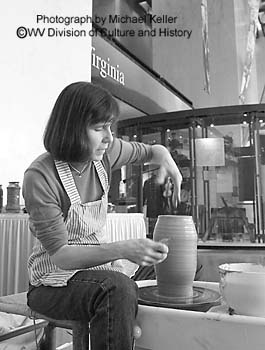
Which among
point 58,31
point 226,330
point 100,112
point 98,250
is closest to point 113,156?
point 100,112

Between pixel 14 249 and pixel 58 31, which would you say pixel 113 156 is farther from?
pixel 58 31

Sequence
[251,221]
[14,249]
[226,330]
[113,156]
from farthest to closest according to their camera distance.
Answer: [251,221], [14,249], [113,156], [226,330]

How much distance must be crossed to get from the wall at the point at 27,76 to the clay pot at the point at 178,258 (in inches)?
85.0

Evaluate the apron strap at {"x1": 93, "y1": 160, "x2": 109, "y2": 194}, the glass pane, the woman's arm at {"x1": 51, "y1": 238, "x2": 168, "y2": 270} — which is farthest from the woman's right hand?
the glass pane

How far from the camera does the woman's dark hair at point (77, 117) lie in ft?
2.62

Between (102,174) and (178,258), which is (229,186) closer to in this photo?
(102,174)

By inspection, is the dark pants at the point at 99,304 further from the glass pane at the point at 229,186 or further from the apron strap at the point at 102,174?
the glass pane at the point at 229,186

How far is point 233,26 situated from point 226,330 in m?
6.24

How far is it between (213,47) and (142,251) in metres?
6.23

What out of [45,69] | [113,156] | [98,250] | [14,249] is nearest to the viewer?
[98,250]

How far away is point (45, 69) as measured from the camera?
3.08 meters

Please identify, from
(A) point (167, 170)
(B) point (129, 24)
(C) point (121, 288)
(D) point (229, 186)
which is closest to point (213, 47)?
(B) point (129, 24)

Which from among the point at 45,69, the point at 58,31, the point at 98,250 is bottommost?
the point at 98,250

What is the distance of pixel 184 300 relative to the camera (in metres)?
0.71
